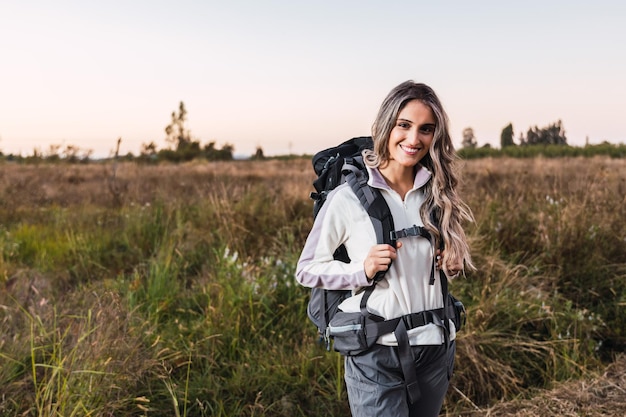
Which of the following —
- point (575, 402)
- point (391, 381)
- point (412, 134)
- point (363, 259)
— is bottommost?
point (575, 402)

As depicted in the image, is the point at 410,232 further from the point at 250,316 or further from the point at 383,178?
the point at 250,316

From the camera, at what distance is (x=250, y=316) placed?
4004mm

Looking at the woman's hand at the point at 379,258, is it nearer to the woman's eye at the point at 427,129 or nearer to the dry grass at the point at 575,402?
the woman's eye at the point at 427,129

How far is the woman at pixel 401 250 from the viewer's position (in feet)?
6.01

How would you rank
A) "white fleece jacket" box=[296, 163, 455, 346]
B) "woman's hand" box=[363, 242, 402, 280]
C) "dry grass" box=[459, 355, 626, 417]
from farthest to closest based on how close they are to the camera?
"dry grass" box=[459, 355, 626, 417] < "white fleece jacket" box=[296, 163, 455, 346] < "woman's hand" box=[363, 242, 402, 280]

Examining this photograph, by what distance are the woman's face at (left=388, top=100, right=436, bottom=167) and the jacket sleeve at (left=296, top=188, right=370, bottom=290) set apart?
0.81 ft

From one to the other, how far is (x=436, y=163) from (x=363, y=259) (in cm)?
44

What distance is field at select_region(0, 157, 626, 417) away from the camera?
121 inches

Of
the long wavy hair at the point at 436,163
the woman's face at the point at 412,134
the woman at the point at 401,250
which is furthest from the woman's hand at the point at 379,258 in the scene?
the woman's face at the point at 412,134

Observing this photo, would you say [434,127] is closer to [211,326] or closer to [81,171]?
[211,326]

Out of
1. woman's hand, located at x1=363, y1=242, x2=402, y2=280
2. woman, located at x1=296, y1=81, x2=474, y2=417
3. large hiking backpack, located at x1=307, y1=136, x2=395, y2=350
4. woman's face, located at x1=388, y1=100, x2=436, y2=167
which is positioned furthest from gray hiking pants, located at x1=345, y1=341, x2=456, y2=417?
woman's face, located at x1=388, y1=100, x2=436, y2=167

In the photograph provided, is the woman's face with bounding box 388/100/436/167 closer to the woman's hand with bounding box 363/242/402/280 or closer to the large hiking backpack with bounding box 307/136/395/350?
the large hiking backpack with bounding box 307/136/395/350

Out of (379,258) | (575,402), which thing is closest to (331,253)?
(379,258)

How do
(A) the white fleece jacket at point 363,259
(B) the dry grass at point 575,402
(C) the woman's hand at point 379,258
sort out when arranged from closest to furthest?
1. (C) the woman's hand at point 379,258
2. (A) the white fleece jacket at point 363,259
3. (B) the dry grass at point 575,402
